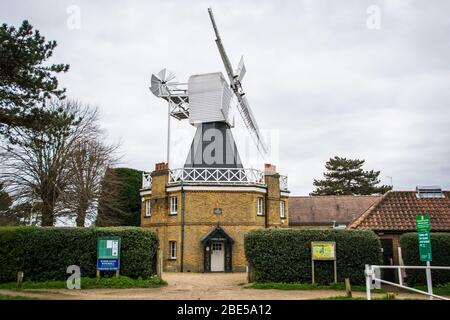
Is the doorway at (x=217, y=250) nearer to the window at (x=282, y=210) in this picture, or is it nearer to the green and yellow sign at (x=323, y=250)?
the window at (x=282, y=210)

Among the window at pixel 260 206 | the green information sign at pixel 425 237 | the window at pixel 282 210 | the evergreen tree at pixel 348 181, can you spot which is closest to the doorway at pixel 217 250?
the window at pixel 260 206

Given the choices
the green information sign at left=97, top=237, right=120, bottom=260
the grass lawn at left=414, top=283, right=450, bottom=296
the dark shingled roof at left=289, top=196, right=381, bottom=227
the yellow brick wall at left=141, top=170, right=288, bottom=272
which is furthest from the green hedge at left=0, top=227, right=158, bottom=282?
the dark shingled roof at left=289, top=196, right=381, bottom=227

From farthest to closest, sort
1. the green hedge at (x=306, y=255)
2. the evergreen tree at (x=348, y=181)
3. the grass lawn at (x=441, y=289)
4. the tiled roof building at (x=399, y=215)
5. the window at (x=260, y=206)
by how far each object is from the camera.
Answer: the evergreen tree at (x=348, y=181)
the window at (x=260, y=206)
the tiled roof building at (x=399, y=215)
the green hedge at (x=306, y=255)
the grass lawn at (x=441, y=289)

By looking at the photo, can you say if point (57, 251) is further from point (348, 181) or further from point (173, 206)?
point (348, 181)

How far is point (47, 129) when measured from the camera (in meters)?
15.1

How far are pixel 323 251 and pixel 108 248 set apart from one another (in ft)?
29.1

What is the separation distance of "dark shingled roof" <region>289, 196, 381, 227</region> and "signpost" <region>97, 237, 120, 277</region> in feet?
73.0

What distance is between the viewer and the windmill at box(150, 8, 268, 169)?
2823 cm

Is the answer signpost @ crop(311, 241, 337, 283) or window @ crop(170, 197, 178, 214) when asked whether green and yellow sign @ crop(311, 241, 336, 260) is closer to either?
signpost @ crop(311, 241, 337, 283)

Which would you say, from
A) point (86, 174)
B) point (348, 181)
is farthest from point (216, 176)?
point (348, 181)

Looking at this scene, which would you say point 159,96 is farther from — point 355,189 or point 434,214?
point 355,189

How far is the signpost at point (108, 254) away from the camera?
17.1m
